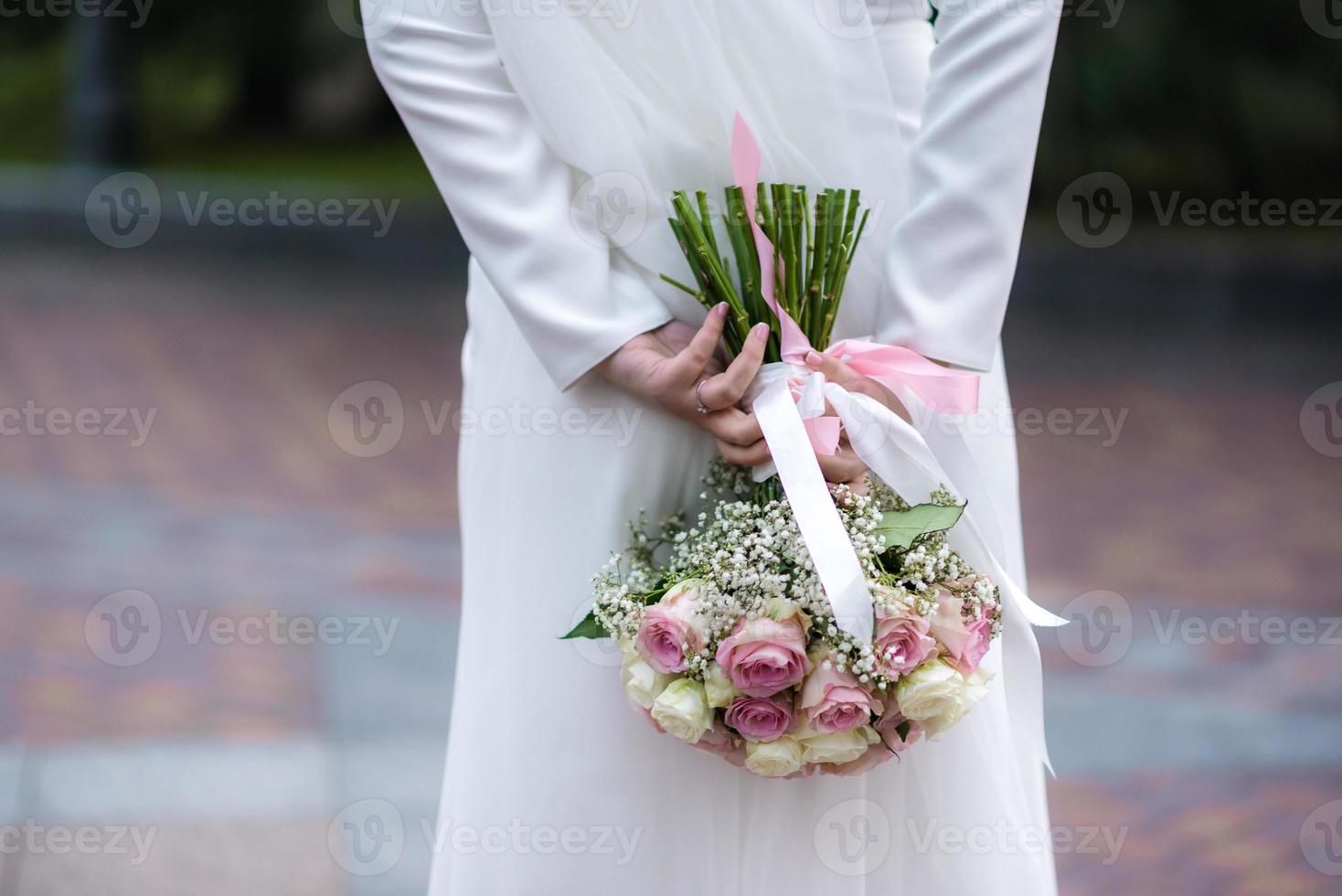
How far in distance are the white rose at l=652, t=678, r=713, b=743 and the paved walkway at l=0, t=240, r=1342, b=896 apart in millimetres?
1771

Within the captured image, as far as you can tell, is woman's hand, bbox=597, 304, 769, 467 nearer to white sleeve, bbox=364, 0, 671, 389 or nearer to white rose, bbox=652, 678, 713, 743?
white sleeve, bbox=364, 0, 671, 389

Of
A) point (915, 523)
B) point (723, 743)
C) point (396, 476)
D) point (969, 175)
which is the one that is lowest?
point (396, 476)

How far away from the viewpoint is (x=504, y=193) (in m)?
1.91

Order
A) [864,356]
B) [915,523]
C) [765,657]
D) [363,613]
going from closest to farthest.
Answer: [765,657]
[915,523]
[864,356]
[363,613]

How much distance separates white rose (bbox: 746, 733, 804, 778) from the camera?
1707 millimetres

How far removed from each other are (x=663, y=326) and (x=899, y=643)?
0.54 m

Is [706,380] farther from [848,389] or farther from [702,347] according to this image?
[848,389]

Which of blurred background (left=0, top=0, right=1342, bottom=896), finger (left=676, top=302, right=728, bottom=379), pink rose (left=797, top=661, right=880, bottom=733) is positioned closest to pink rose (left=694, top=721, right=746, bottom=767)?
pink rose (left=797, top=661, right=880, bottom=733)

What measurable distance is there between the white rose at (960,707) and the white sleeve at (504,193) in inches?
23.6

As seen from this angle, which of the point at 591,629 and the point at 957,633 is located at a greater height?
the point at 957,633

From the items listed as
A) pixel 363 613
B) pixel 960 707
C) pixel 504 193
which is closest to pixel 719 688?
pixel 960 707

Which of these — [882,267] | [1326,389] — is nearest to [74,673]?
[882,267]

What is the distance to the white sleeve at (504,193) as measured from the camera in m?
1.90

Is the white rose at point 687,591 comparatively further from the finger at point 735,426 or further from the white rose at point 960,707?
the white rose at point 960,707
